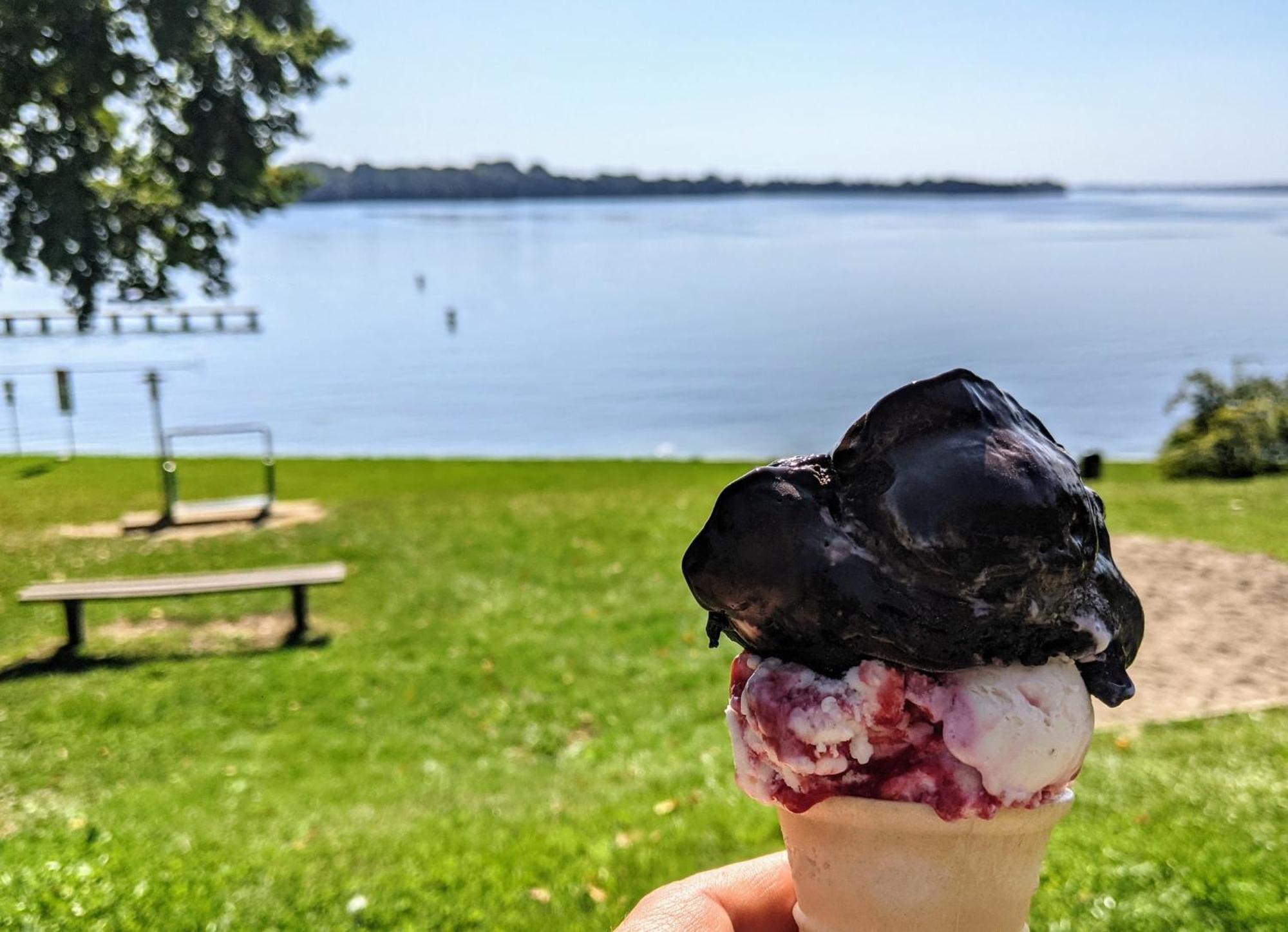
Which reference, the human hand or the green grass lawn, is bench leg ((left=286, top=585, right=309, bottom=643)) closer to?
the green grass lawn

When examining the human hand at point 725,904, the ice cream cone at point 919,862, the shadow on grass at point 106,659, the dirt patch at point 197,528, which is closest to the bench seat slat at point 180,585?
the shadow on grass at point 106,659

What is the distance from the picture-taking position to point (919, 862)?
2.47m

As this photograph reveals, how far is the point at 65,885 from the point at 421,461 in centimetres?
1641

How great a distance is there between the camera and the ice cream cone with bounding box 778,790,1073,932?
2432mm

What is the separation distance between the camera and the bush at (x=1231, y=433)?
63.8ft

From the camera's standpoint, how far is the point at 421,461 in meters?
21.2

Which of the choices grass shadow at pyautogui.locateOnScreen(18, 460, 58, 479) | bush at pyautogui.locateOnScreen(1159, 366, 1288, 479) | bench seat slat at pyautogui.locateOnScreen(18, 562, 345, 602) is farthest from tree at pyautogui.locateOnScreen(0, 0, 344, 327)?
bush at pyautogui.locateOnScreen(1159, 366, 1288, 479)

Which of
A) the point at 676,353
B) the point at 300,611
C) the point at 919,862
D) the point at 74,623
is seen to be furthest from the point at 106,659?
the point at 676,353

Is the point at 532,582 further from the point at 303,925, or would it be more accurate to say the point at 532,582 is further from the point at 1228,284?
the point at 1228,284

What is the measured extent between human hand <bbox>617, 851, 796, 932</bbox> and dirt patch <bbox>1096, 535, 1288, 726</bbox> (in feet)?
17.8

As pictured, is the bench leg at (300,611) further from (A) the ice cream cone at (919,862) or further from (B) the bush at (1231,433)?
(B) the bush at (1231,433)

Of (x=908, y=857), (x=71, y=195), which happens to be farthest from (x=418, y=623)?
(x=908, y=857)

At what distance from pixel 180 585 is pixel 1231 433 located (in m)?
17.8

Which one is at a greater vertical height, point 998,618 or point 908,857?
point 998,618
